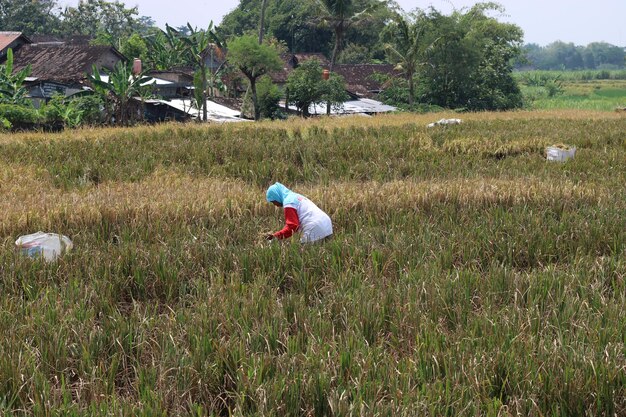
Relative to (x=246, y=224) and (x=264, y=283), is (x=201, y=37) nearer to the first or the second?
(x=246, y=224)

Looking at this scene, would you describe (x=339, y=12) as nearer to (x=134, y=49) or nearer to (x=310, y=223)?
(x=134, y=49)

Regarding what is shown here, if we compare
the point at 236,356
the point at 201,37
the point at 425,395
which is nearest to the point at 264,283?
the point at 236,356

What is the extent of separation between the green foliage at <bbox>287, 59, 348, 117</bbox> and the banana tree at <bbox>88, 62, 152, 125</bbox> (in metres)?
8.16

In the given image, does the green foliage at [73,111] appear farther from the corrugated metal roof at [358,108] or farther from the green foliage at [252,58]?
the corrugated metal roof at [358,108]

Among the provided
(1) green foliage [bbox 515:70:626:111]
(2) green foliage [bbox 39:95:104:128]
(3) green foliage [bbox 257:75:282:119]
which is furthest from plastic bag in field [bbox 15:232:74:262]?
(1) green foliage [bbox 515:70:626:111]

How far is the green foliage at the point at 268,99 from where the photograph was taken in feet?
91.9

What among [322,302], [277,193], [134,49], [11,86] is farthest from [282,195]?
[134,49]

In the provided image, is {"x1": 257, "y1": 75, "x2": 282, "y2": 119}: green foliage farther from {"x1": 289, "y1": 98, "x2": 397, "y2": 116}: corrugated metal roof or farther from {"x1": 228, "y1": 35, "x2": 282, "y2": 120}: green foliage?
{"x1": 289, "y1": 98, "x2": 397, "y2": 116}: corrugated metal roof

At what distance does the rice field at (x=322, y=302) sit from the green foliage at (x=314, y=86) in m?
19.4

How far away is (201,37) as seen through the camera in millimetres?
24062

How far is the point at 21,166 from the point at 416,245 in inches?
281

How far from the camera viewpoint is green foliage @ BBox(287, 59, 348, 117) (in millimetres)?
28188

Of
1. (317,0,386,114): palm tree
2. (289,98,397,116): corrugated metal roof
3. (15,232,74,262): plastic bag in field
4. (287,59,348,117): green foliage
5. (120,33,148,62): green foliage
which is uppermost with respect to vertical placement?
(317,0,386,114): palm tree

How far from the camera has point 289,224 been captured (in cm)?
588
